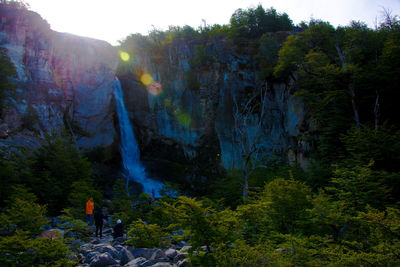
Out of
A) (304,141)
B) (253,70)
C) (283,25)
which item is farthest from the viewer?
(283,25)

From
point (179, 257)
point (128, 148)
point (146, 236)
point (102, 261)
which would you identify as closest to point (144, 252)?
point (146, 236)

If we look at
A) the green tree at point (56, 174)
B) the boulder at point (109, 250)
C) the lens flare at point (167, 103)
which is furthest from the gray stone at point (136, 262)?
the lens flare at point (167, 103)

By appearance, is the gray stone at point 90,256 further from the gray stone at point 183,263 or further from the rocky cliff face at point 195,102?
the rocky cliff face at point 195,102

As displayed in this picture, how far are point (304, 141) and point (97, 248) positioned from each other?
16.8m

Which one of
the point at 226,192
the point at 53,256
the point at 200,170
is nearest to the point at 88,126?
the point at 200,170

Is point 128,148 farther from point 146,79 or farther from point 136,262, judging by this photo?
point 136,262

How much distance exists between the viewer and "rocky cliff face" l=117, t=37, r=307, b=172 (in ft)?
94.4

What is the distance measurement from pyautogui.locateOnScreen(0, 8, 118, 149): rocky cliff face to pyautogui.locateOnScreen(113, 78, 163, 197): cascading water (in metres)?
1.24

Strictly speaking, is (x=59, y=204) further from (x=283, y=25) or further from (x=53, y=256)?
(x=283, y=25)

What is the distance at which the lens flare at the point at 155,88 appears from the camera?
3194cm

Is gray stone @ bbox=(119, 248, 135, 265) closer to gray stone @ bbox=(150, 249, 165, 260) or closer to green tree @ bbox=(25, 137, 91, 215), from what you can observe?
gray stone @ bbox=(150, 249, 165, 260)

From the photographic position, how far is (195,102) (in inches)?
1206

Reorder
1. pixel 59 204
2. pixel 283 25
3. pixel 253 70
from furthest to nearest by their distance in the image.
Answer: pixel 283 25
pixel 253 70
pixel 59 204

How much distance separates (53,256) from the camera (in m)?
5.55
